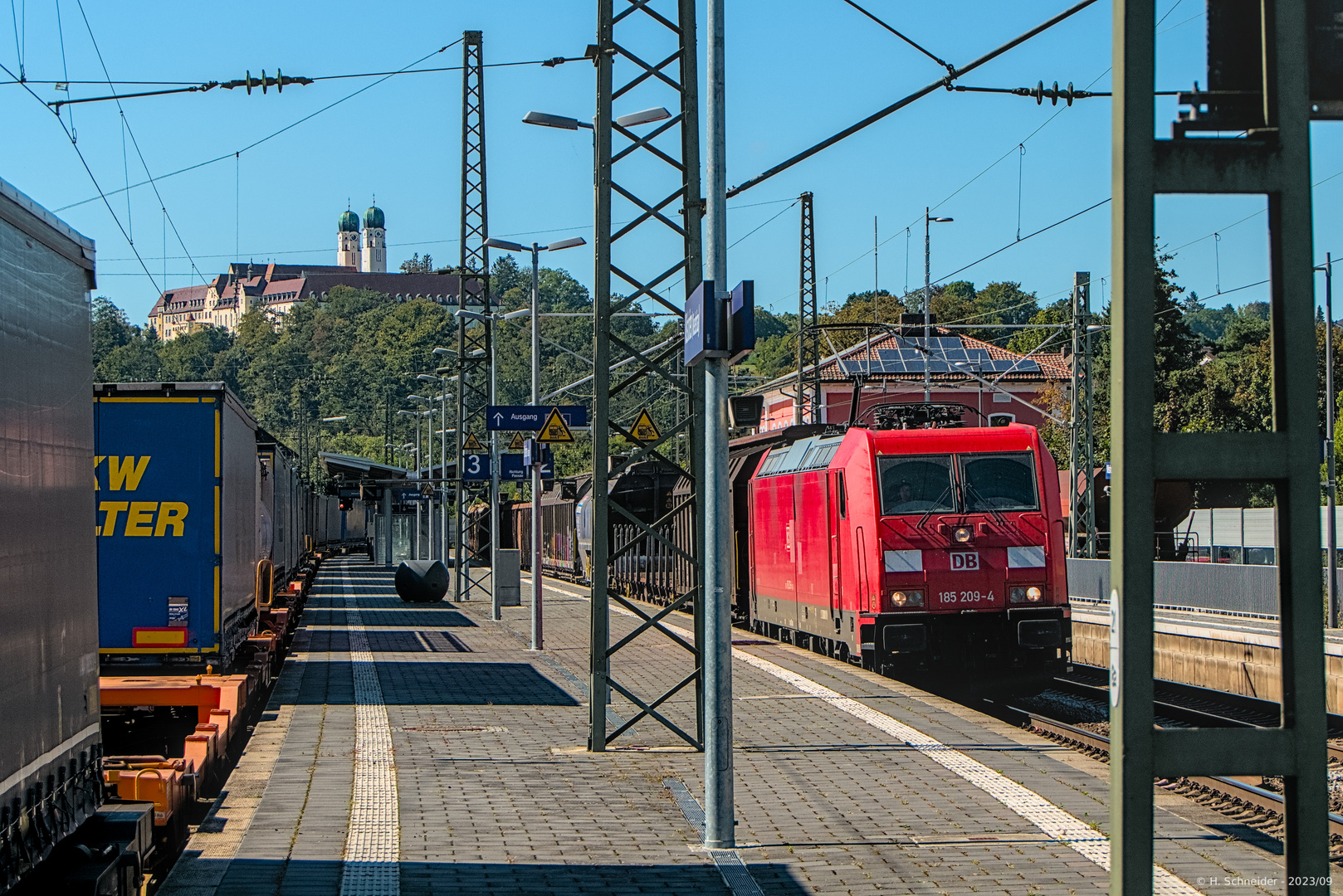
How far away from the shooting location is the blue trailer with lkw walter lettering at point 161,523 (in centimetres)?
1189

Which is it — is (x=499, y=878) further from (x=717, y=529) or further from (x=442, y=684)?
(x=442, y=684)

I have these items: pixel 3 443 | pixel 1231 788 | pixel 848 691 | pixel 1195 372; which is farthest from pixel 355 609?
pixel 1195 372

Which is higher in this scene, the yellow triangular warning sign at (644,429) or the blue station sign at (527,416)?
the blue station sign at (527,416)

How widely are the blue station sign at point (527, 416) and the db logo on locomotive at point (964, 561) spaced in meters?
5.34

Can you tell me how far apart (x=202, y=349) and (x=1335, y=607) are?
11541cm

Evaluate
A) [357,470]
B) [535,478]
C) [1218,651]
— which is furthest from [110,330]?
[1218,651]

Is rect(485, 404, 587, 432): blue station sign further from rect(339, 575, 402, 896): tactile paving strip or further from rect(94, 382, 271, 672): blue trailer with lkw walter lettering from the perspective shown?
rect(94, 382, 271, 672): blue trailer with lkw walter lettering

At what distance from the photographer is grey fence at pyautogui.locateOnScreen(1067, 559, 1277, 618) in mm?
22047

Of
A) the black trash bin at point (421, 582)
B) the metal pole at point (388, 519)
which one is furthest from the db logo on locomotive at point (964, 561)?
the metal pole at point (388, 519)

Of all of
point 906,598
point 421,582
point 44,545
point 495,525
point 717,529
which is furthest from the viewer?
point 421,582

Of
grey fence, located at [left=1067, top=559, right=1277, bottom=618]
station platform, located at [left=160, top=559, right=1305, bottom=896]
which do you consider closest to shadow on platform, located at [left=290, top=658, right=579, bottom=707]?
station platform, located at [left=160, top=559, right=1305, bottom=896]

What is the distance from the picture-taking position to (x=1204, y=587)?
24.3 metres

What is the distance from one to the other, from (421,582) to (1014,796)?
25.9 metres

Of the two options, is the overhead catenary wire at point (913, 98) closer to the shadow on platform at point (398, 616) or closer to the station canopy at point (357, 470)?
the shadow on platform at point (398, 616)
